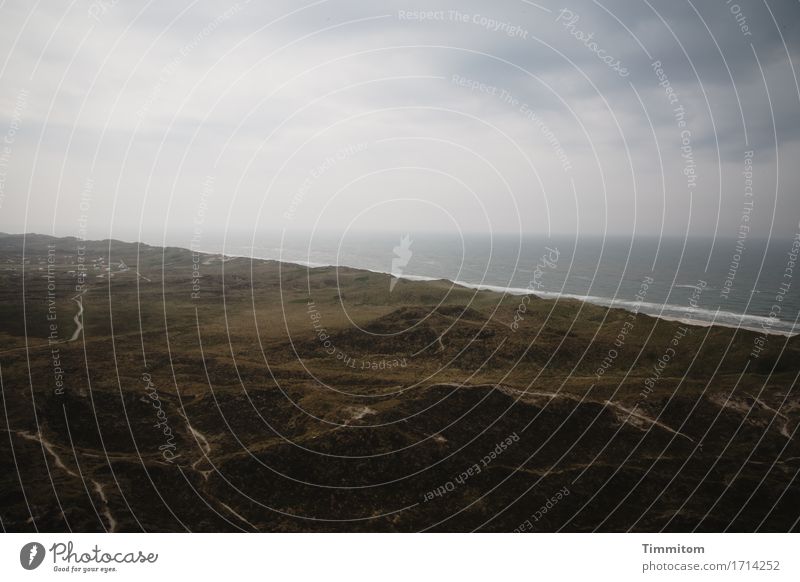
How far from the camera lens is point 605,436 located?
26.8 metres

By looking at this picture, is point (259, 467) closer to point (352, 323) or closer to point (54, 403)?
point (54, 403)

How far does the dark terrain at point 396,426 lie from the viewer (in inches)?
771
